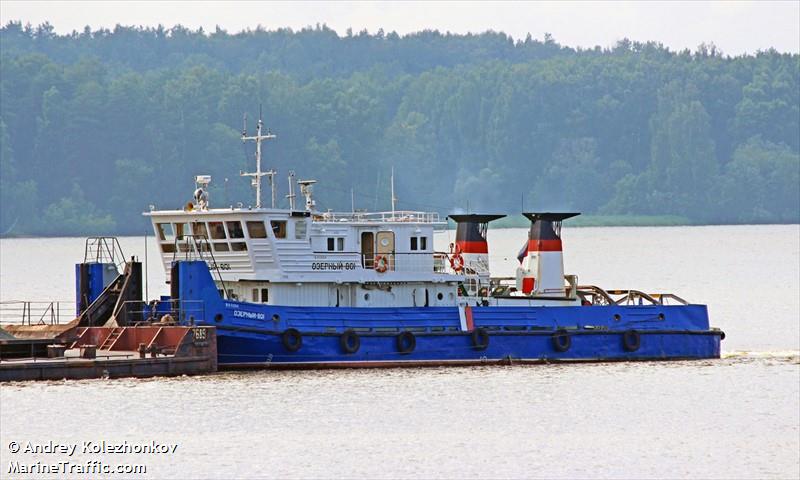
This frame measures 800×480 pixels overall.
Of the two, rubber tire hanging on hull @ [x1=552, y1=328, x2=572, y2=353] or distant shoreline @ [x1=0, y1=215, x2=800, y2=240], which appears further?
distant shoreline @ [x1=0, y1=215, x2=800, y2=240]

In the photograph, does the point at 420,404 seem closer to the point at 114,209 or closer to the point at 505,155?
the point at 114,209

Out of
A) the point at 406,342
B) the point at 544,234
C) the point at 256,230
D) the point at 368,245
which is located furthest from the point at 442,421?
the point at 544,234

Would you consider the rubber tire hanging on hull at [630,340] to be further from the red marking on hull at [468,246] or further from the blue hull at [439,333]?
the red marking on hull at [468,246]

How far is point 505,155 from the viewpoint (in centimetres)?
18888

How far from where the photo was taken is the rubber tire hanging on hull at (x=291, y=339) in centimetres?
4147

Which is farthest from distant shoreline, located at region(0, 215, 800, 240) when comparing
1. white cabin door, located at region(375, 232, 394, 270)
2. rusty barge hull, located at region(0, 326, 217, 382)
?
rusty barge hull, located at region(0, 326, 217, 382)

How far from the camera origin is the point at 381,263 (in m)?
43.6

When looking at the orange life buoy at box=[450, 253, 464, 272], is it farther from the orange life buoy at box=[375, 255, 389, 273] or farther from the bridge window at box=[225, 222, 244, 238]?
the bridge window at box=[225, 222, 244, 238]

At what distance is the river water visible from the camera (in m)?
32.5

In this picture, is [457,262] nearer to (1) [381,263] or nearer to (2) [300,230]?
(1) [381,263]

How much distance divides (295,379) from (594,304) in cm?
976

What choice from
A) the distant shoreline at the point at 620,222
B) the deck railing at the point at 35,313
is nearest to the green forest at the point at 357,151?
the distant shoreline at the point at 620,222

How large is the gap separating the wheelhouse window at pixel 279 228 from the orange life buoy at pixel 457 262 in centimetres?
535

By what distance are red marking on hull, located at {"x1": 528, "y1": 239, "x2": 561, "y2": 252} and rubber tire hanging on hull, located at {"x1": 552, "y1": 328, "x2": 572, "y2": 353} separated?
3.03 metres
